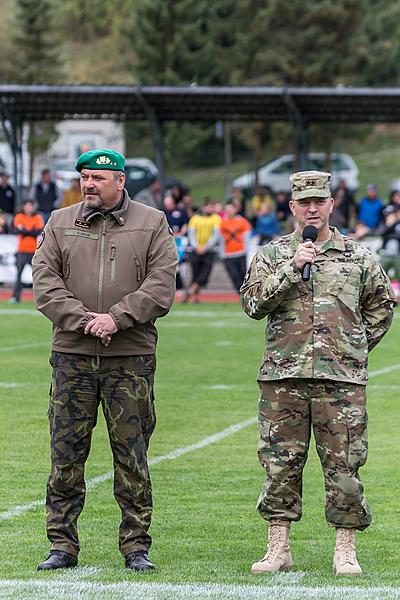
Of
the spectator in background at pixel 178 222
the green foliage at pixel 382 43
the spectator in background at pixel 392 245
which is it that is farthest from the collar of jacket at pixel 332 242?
the green foliage at pixel 382 43

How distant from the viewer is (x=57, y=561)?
7004 millimetres

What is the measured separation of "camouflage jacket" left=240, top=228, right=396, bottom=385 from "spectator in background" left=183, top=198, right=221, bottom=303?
21.0 meters

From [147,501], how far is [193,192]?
4354 centimetres

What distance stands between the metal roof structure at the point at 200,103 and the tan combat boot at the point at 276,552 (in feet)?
77.3

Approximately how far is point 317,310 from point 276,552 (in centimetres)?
123

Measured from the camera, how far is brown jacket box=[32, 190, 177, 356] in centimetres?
694

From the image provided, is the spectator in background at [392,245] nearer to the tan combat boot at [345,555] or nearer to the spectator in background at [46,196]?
the spectator in background at [46,196]

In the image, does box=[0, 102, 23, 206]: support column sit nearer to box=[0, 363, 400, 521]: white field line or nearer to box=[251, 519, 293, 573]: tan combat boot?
box=[0, 363, 400, 521]: white field line

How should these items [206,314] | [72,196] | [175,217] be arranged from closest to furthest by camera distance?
1. [206,314]
2. [175,217]
3. [72,196]

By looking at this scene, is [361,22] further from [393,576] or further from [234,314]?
[393,576]

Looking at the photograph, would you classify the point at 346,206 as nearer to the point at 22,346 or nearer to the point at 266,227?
the point at 266,227

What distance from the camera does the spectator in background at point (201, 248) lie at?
28266 millimetres

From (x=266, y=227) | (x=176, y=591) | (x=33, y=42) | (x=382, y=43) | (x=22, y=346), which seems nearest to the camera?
(x=176, y=591)

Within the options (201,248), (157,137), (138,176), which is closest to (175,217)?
(201,248)
